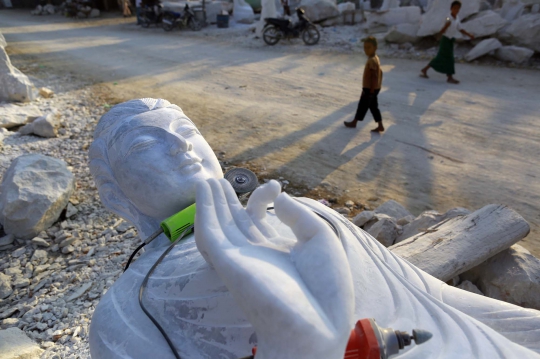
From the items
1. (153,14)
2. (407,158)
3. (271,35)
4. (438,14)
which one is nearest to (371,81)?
(407,158)

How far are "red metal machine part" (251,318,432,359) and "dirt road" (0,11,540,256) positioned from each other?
302 centimetres

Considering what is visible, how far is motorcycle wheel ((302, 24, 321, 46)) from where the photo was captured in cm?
1114

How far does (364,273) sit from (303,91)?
628 cm

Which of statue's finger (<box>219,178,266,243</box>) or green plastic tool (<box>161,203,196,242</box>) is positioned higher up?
statue's finger (<box>219,178,266,243</box>)

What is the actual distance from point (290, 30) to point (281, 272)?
11.0 meters

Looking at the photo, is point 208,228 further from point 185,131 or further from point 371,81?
point 371,81

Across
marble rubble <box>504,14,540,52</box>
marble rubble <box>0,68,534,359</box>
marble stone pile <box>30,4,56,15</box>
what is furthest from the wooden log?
marble stone pile <box>30,4,56,15</box>

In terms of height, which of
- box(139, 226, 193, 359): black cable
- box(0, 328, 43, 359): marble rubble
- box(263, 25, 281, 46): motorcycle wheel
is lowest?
box(0, 328, 43, 359): marble rubble

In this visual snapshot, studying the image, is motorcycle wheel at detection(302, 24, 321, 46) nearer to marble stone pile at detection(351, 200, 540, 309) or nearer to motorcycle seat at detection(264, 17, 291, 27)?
motorcycle seat at detection(264, 17, 291, 27)

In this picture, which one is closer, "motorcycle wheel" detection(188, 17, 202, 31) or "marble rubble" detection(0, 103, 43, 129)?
"marble rubble" detection(0, 103, 43, 129)

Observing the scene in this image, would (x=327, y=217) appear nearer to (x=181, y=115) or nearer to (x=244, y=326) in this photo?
(x=244, y=326)

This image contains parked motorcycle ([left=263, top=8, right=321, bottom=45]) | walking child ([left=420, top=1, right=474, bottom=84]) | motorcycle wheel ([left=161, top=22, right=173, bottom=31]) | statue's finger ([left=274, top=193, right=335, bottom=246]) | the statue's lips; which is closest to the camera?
statue's finger ([left=274, top=193, right=335, bottom=246])

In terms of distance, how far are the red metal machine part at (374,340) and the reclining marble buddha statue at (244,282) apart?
78mm

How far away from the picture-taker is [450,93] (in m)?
7.17
